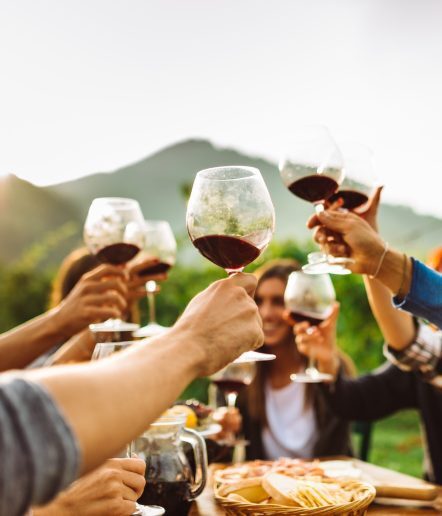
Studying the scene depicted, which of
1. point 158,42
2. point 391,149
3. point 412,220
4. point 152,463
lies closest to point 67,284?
point 152,463

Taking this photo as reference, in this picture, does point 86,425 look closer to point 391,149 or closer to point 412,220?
point 391,149

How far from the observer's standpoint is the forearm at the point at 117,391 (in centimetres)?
67

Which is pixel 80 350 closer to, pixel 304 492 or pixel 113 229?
pixel 113 229

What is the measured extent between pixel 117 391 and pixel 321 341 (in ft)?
6.90

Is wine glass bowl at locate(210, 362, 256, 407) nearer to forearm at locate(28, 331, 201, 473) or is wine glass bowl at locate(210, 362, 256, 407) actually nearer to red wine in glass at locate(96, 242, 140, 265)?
red wine in glass at locate(96, 242, 140, 265)

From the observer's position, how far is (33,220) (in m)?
7.76

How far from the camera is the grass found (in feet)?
21.3

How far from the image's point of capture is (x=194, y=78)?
27.6ft

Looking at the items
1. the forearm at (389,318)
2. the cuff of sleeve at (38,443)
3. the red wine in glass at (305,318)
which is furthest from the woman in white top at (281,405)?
A: the cuff of sleeve at (38,443)

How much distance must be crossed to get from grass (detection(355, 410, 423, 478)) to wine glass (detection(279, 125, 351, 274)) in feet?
15.5

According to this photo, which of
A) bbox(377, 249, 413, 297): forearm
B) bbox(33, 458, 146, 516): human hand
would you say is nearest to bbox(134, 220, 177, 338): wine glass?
bbox(377, 249, 413, 297): forearm

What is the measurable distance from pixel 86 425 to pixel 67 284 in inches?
123

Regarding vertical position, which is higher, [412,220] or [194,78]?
[194,78]

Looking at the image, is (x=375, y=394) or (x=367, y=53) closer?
(x=375, y=394)
